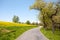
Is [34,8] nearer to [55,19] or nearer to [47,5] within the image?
[47,5]

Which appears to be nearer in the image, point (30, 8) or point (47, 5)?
point (47, 5)

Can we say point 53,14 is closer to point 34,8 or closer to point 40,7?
point 40,7

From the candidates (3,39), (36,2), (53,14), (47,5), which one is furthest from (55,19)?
(3,39)

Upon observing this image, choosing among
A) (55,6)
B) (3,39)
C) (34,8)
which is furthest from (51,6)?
(3,39)

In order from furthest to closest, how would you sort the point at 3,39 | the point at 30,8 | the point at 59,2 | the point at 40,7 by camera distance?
the point at 30,8 < the point at 40,7 < the point at 59,2 < the point at 3,39

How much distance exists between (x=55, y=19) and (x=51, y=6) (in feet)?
9.96

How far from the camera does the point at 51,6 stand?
1366 inches

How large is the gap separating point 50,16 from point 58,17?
2.19 metres

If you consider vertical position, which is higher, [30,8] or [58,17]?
[30,8]

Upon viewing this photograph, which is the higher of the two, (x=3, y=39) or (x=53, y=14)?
(x=53, y=14)

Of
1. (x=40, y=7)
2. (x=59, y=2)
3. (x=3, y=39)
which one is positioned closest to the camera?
(x=3, y=39)

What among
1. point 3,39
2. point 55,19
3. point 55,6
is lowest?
point 3,39

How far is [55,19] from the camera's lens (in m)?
34.6

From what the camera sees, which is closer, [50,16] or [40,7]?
[50,16]
